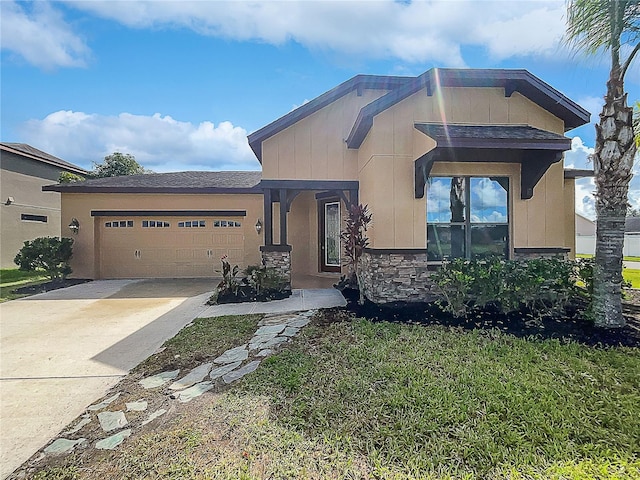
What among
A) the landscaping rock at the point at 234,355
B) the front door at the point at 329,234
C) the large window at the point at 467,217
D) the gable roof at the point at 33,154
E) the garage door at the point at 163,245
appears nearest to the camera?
the landscaping rock at the point at 234,355

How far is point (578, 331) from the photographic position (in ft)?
17.4

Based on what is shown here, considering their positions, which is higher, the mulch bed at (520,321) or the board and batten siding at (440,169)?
the board and batten siding at (440,169)

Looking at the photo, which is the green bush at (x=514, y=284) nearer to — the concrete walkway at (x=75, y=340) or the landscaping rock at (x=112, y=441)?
the concrete walkway at (x=75, y=340)

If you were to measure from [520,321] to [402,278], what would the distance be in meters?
2.29

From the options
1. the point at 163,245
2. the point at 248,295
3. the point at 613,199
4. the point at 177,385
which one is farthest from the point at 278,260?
the point at 613,199

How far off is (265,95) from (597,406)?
39.6 ft

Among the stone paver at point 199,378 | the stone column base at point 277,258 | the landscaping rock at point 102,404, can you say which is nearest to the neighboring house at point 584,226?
the stone column base at point 277,258

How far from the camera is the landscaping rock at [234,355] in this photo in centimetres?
476

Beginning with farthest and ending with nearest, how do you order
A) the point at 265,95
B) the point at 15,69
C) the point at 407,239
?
1. the point at 265,95
2. the point at 15,69
3. the point at 407,239

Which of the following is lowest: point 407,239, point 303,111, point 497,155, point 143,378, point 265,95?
Result: point 143,378

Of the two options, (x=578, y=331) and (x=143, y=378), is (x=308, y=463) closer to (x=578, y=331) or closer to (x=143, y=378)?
(x=143, y=378)

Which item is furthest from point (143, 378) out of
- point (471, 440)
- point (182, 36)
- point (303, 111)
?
point (182, 36)

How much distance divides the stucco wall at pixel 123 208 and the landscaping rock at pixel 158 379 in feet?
27.7

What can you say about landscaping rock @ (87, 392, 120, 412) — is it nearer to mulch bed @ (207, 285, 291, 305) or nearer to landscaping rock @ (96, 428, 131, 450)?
landscaping rock @ (96, 428, 131, 450)
